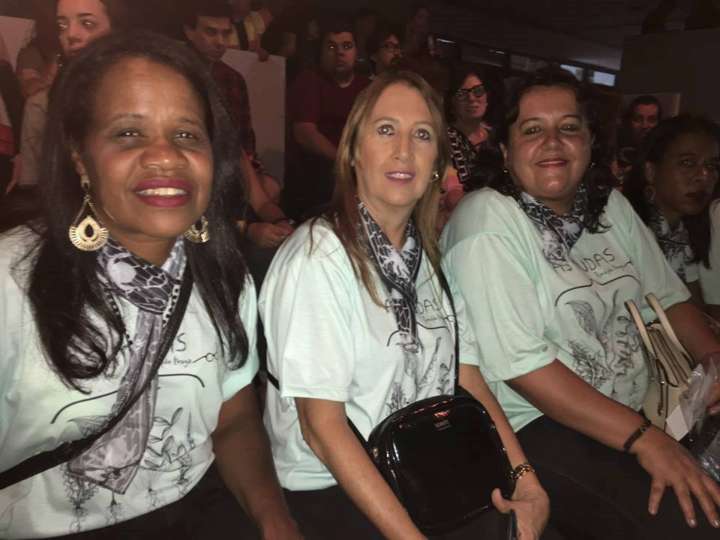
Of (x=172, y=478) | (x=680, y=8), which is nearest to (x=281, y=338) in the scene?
(x=172, y=478)

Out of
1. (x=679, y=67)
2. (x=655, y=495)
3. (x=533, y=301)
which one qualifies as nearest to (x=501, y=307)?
(x=533, y=301)

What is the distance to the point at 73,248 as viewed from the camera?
4.34 ft

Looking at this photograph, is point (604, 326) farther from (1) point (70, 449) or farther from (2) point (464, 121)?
(2) point (464, 121)

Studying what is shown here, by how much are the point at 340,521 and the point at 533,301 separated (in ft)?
2.69

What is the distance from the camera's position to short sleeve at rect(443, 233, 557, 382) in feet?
5.80

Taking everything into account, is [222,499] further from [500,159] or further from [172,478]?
[500,159]

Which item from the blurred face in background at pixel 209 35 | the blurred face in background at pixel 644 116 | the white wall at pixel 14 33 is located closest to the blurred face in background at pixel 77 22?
the white wall at pixel 14 33

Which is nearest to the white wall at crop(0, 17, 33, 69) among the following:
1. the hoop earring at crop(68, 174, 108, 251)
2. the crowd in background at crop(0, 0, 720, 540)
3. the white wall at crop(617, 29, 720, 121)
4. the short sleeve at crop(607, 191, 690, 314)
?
the crowd in background at crop(0, 0, 720, 540)

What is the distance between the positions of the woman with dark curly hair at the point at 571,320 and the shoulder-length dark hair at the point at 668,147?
2.72 feet

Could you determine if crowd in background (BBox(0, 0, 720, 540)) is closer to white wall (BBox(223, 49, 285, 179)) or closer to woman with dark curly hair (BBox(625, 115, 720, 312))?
woman with dark curly hair (BBox(625, 115, 720, 312))

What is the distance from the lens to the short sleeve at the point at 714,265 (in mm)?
2928

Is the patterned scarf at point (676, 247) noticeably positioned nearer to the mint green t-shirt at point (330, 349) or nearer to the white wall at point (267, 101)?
the mint green t-shirt at point (330, 349)

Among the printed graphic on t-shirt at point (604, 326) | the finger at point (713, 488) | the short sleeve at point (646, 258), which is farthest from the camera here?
the short sleeve at point (646, 258)

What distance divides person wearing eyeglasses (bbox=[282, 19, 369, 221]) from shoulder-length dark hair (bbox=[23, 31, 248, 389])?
2219 millimetres
